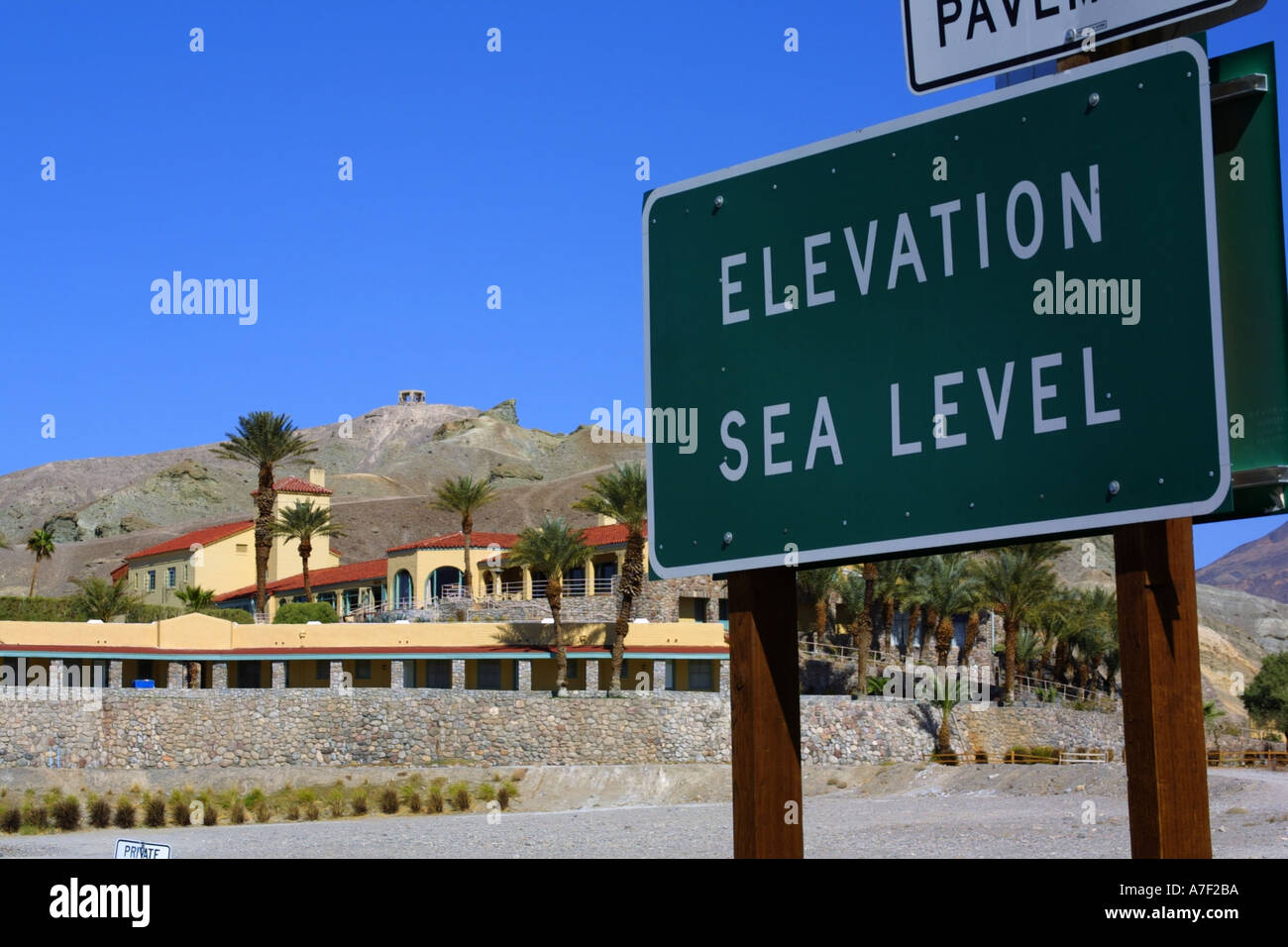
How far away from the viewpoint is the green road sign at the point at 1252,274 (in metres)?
2.77

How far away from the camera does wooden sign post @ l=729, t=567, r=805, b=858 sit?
3.15 m

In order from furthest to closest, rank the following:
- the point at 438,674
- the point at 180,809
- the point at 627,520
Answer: the point at 438,674 → the point at 627,520 → the point at 180,809

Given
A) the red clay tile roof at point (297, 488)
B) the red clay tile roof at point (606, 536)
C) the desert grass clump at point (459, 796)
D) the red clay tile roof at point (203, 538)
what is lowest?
the desert grass clump at point (459, 796)

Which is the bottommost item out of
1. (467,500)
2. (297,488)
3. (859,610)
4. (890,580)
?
(859,610)

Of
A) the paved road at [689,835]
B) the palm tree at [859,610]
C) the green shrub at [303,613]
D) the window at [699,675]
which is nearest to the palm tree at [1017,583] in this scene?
the palm tree at [859,610]

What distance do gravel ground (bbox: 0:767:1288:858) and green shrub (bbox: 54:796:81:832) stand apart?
663 mm

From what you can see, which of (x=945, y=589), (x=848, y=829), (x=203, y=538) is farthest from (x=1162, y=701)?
(x=203, y=538)

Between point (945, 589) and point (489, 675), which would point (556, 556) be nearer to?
point (489, 675)

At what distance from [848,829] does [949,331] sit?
39070 millimetres

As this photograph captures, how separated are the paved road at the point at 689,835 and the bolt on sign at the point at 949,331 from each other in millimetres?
28994

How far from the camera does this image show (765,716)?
3.23m

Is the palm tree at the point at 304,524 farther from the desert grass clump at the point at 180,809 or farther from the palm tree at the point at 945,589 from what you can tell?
the palm tree at the point at 945,589
